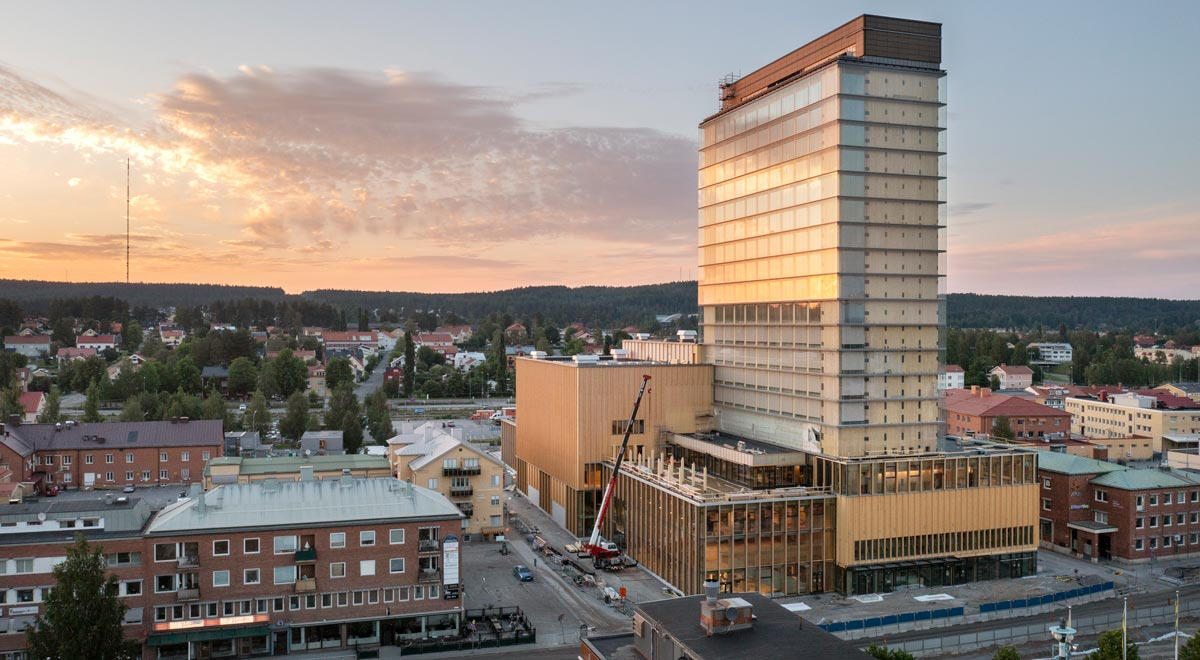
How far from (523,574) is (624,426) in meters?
16.4

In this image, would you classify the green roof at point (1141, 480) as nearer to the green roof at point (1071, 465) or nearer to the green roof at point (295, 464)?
the green roof at point (1071, 465)

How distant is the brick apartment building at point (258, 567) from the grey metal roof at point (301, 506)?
0.09 metres

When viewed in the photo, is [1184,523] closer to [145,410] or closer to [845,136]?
[845,136]

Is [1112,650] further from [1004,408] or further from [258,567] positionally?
[1004,408]

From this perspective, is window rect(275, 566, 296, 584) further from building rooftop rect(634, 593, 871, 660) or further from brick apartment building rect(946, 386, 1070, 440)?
brick apartment building rect(946, 386, 1070, 440)

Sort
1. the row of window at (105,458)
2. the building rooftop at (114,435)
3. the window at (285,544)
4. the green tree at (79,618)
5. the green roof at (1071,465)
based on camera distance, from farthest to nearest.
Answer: the building rooftop at (114,435), the row of window at (105,458), the green roof at (1071,465), the window at (285,544), the green tree at (79,618)

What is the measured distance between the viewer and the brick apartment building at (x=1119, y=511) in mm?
62906

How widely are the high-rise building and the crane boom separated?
10826 mm

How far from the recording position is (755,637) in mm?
28094

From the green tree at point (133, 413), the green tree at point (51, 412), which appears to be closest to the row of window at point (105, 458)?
the green tree at point (133, 413)

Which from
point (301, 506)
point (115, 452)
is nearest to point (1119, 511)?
point (301, 506)

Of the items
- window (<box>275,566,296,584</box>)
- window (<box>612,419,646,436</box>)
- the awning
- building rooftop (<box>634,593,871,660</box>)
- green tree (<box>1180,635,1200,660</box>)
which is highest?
window (<box>612,419,646,436</box>)

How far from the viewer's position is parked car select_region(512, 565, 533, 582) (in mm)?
57500

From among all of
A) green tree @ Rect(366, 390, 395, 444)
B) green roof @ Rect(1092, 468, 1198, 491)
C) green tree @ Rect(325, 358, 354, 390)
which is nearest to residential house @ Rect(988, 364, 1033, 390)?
green roof @ Rect(1092, 468, 1198, 491)
